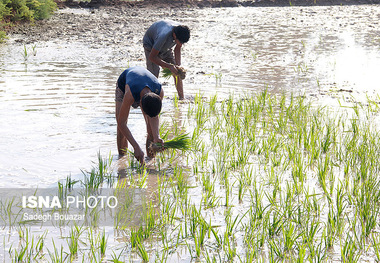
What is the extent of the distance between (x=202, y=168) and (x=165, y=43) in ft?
7.99

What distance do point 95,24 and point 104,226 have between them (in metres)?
11.1

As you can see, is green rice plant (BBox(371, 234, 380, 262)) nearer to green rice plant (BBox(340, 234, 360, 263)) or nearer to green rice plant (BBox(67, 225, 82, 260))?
green rice plant (BBox(340, 234, 360, 263))

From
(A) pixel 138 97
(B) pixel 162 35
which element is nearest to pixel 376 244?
(A) pixel 138 97

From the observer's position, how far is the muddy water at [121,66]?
18.5 feet

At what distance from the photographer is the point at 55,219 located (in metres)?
3.78

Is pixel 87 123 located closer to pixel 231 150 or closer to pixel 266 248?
pixel 231 150

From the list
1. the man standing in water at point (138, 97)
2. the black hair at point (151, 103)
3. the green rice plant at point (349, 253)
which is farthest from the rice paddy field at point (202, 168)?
the black hair at point (151, 103)

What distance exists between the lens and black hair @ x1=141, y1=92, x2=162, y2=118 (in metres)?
4.33

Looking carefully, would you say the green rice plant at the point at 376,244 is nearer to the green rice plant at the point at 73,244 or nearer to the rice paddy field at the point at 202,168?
the rice paddy field at the point at 202,168

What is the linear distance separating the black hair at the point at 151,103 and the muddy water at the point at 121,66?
2.11 feet

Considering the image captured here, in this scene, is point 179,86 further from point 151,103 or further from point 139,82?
point 151,103

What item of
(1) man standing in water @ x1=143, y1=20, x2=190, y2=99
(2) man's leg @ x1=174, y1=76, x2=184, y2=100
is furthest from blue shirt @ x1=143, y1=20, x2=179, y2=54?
(2) man's leg @ x1=174, y1=76, x2=184, y2=100

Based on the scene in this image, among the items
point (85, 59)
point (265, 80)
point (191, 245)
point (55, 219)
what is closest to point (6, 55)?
point (85, 59)

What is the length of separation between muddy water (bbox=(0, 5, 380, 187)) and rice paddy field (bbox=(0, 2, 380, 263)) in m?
0.03
